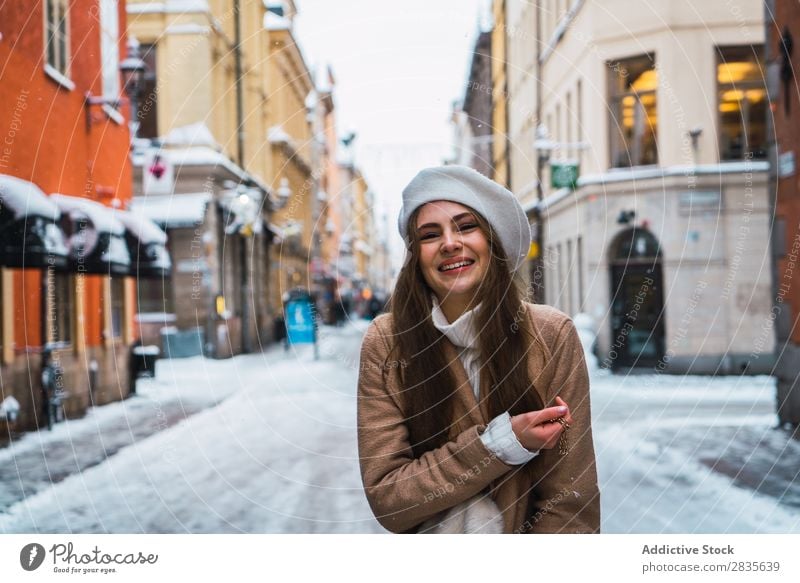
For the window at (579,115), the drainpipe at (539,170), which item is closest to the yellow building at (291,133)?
the drainpipe at (539,170)

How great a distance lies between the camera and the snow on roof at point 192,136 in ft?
21.3

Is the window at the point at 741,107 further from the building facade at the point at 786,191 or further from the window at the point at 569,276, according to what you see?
the window at the point at 569,276

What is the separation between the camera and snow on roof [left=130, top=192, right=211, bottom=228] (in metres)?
6.55

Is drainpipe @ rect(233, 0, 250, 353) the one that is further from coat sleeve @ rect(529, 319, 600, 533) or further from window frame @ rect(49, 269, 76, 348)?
coat sleeve @ rect(529, 319, 600, 533)

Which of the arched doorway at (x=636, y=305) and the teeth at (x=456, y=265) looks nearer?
the teeth at (x=456, y=265)

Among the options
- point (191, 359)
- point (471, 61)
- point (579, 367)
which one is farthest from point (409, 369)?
point (191, 359)

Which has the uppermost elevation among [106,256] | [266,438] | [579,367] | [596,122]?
[596,122]

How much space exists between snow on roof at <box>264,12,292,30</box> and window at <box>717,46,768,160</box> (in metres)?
3.95

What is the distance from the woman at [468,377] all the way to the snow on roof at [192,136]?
16.2ft

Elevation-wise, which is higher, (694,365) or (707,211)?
(707,211)

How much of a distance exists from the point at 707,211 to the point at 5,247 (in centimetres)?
636

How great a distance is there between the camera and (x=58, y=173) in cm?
346
